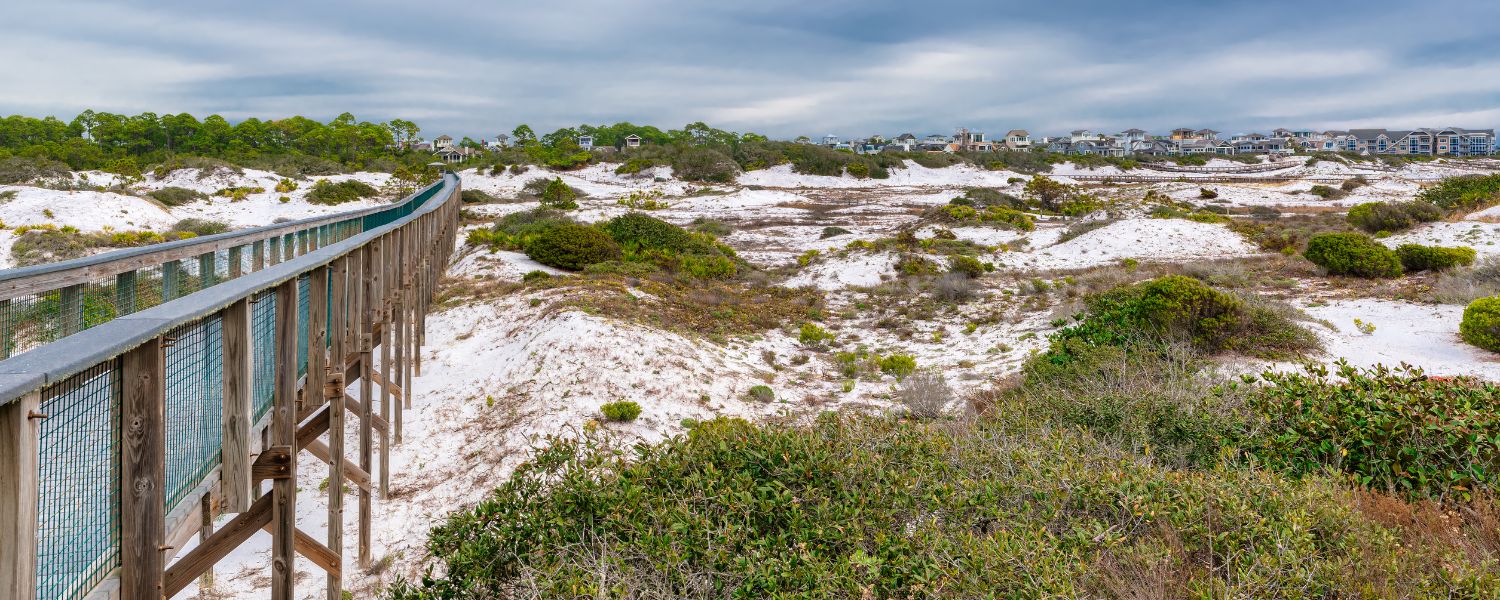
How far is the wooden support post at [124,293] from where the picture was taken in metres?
3.63

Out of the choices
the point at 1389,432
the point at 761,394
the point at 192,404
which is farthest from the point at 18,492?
the point at 761,394

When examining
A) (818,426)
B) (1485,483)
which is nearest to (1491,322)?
(1485,483)

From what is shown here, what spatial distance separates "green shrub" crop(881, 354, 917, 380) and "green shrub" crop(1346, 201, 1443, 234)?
17.8m

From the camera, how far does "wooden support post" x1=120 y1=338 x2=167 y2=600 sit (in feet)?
7.32

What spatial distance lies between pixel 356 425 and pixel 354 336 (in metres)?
3.88

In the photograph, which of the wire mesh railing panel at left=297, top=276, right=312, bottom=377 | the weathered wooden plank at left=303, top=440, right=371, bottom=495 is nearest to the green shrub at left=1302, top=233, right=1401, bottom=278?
the weathered wooden plank at left=303, top=440, right=371, bottom=495

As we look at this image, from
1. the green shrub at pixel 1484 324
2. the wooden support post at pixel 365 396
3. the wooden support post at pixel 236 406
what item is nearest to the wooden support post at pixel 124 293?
Answer: the wooden support post at pixel 236 406

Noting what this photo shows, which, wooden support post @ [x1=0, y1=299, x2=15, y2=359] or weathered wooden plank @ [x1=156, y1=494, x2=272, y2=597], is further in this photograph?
weathered wooden plank @ [x1=156, y1=494, x2=272, y2=597]

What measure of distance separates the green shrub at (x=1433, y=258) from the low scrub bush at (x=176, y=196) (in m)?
41.7

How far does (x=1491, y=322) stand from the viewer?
894cm

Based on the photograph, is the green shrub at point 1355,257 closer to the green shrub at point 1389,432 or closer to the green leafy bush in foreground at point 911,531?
the green shrub at point 1389,432

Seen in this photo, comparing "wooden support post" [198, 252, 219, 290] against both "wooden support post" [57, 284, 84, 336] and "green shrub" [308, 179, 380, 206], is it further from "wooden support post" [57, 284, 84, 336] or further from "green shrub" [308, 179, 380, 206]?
"green shrub" [308, 179, 380, 206]

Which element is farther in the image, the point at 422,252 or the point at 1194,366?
the point at 422,252

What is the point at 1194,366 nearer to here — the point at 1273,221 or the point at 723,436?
the point at 723,436
